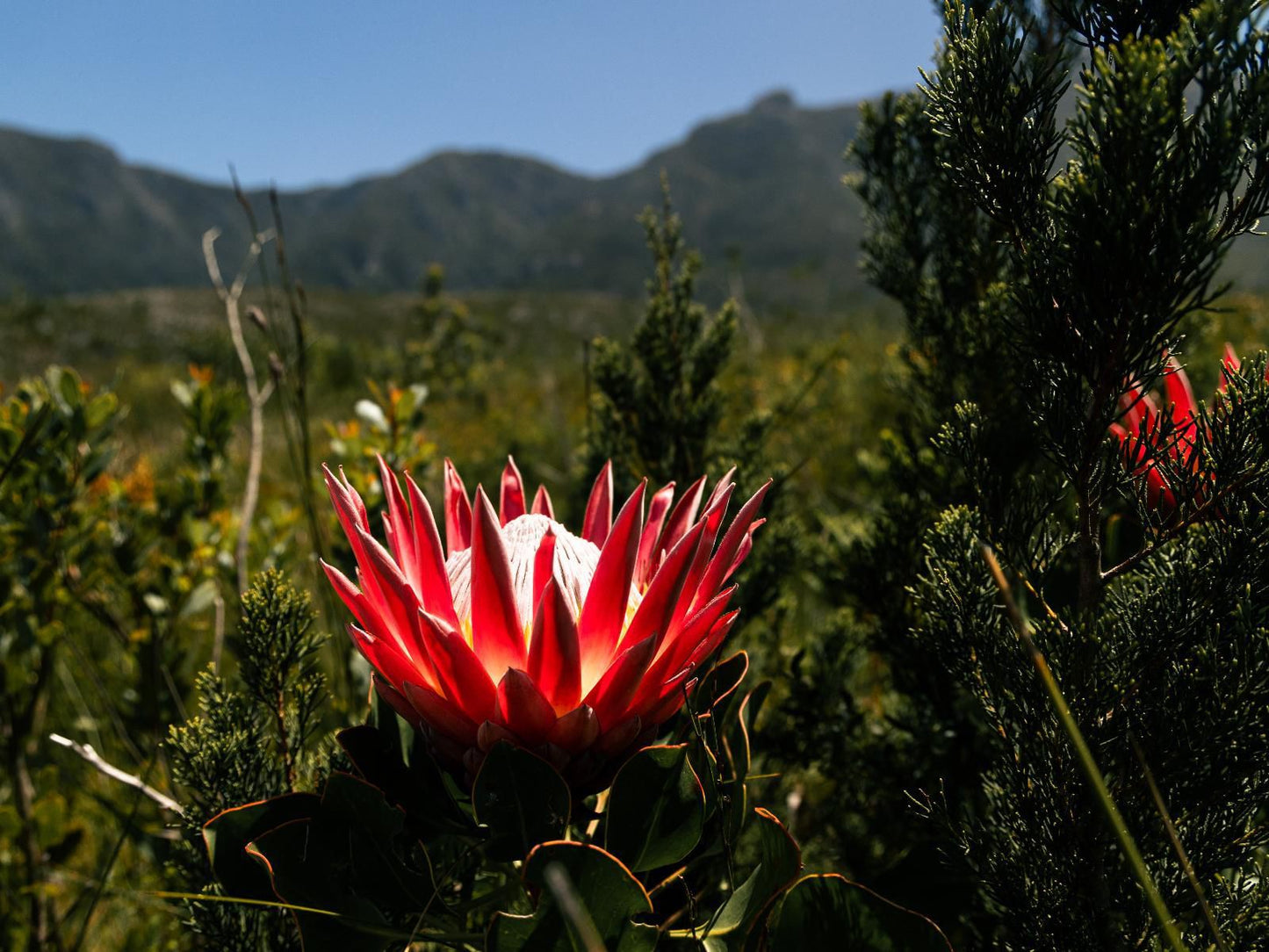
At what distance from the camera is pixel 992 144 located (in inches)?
24.1

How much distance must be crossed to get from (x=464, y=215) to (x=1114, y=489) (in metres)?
200

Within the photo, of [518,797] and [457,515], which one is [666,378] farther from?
[518,797]

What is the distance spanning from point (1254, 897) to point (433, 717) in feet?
2.34

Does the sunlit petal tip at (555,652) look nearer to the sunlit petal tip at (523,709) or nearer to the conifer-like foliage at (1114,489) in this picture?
the sunlit petal tip at (523,709)

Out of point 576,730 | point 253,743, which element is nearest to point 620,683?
point 576,730

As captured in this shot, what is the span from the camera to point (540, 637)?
58 centimetres

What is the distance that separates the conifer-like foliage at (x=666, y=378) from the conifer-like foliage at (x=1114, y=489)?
0.70 m

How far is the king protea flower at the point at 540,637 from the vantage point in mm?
589

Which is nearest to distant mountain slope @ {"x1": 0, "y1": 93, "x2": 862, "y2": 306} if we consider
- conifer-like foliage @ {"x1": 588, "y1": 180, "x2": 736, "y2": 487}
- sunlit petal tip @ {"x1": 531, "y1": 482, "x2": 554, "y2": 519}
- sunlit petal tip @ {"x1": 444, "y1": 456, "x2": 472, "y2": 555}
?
conifer-like foliage @ {"x1": 588, "y1": 180, "x2": 736, "y2": 487}

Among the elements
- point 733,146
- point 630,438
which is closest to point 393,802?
point 630,438

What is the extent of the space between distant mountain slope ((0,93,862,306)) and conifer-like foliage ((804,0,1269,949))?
393ft

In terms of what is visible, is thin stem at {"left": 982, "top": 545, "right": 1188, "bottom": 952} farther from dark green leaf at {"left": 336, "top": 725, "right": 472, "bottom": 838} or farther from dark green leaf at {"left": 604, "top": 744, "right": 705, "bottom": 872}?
dark green leaf at {"left": 336, "top": 725, "right": 472, "bottom": 838}

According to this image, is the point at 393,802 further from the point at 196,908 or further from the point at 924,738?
the point at 924,738

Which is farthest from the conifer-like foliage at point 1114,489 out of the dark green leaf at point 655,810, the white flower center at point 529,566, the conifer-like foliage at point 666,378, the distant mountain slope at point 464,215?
the distant mountain slope at point 464,215
